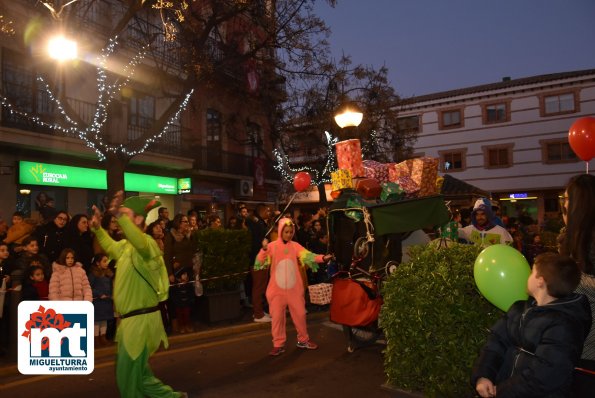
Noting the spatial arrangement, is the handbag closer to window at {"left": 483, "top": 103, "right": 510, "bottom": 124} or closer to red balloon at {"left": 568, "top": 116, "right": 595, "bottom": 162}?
red balloon at {"left": 568, "top": 116, "right": 595, "bottom": 162}

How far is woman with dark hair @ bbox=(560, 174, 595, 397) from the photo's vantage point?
2789mm

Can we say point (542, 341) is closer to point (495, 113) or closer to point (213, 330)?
point (213, 330)

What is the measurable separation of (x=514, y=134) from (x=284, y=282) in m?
33.6

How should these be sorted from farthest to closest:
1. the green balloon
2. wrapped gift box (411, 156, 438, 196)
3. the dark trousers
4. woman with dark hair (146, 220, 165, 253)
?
the dark trousers
woman with dark hair (146, 220, 165, 253)
wrapped gift box (411, 156, 438, 196)
the green balloon

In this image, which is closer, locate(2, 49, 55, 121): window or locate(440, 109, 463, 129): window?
locate(2, 49, 55, 121): window

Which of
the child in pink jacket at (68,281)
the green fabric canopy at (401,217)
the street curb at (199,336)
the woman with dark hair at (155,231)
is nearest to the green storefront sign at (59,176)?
the woman with dark hair at (155,231)

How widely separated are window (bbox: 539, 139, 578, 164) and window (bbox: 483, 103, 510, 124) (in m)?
3.08

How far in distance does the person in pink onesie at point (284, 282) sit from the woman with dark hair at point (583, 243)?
14.5 feet

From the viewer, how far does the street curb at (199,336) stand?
687 cm

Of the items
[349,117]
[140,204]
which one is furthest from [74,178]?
[140,204]

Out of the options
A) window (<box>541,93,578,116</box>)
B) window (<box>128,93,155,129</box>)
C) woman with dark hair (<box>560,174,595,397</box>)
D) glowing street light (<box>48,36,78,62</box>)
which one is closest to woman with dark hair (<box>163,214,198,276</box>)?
glowing street light (<box>48,36,78,62</box>)

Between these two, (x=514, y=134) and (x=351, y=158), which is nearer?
(x=351, y=158)

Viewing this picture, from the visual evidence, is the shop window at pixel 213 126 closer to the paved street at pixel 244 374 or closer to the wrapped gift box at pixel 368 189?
the paved street at pixel 244 374

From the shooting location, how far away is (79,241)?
29.6 feet
